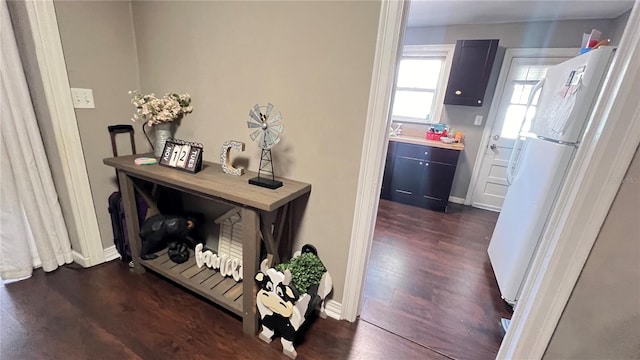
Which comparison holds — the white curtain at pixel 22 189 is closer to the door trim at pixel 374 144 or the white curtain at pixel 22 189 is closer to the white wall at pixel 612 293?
the door trim at pixel 374 144

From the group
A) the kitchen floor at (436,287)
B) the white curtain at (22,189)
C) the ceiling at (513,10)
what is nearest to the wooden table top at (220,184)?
the white curtain at (22,189)

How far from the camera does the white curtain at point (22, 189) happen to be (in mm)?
1398

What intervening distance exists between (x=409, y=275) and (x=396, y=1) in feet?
5.94

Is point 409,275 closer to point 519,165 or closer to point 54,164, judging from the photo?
point 519,165

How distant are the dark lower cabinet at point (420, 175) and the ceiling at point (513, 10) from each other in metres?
1.51

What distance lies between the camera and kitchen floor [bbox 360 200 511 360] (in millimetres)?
1475

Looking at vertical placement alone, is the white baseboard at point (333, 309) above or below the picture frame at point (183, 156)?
below

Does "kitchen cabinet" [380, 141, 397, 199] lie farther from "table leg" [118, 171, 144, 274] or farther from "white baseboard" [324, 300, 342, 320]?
"table leg" [118, 171, 144, 274]

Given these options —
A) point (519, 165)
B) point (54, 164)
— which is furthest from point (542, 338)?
point (54, 164)

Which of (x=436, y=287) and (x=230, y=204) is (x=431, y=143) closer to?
(x=436, y=287)

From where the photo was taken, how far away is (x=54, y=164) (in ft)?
5.34

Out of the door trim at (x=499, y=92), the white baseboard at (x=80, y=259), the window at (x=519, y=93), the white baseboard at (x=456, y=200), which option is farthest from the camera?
the white baseboard at (x=456, y=200)

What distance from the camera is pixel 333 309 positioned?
1544 millimetres

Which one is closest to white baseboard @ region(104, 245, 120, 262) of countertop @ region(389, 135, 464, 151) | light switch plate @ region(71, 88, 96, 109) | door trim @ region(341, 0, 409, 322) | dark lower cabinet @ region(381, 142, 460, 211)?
light switch plate @ region(71, 88, 96, 109)
